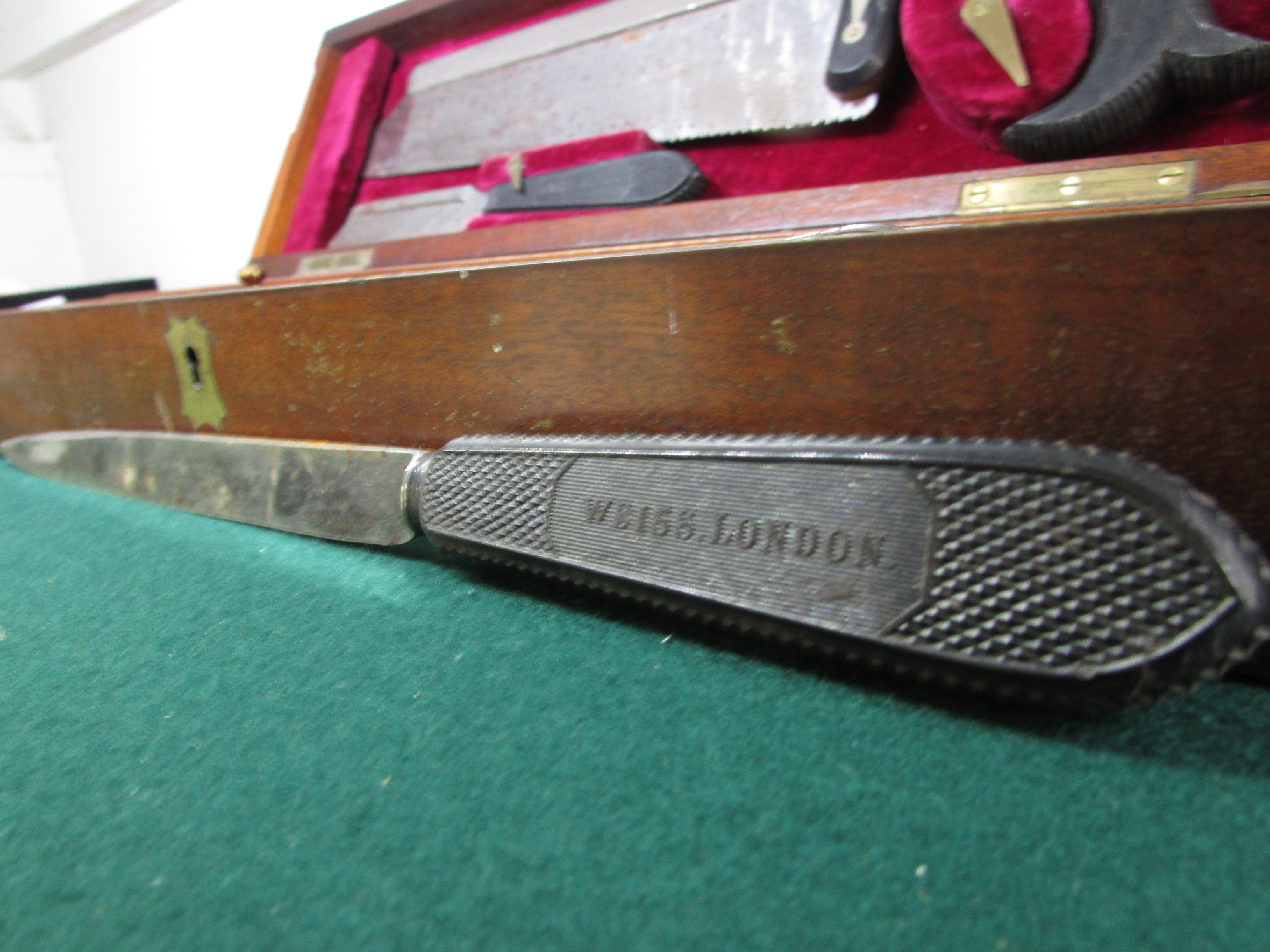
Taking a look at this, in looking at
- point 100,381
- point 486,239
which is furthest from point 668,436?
point 100,381

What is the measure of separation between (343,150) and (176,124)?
2.57 ft

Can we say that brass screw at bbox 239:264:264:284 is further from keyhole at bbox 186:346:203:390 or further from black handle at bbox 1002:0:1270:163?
black handle at bbox 1002:0:1270:163

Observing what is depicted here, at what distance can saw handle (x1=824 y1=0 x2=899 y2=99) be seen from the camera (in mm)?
705

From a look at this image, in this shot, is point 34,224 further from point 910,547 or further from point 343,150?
point 910,547

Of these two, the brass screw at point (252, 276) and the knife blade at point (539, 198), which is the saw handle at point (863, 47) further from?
the brass screw at point (252, 276)

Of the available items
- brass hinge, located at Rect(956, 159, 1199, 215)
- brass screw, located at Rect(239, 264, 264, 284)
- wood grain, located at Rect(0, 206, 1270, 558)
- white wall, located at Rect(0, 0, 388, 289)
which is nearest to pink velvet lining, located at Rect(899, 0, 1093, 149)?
brass hinge, located at Rect(956, 159, 1199, 215)

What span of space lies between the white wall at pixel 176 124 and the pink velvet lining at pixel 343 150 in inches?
5.2

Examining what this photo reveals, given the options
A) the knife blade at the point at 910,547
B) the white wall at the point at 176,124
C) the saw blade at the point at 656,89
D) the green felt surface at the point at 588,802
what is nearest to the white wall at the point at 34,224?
the white wall at the point at 176,124

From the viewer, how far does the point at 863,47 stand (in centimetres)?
71

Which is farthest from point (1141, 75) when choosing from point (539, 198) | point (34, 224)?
point (34, 224)

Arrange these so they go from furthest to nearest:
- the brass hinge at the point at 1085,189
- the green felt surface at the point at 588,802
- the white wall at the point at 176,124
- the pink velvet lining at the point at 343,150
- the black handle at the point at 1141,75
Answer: the white wall at the point at 176,124 < the pink velvet lining at the point at 343,150 < the black handle at the point at 1141,75 < the brass hinge at the point at 1085,189 < the green felt surface at the point at 588,802

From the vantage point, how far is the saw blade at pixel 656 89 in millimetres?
787

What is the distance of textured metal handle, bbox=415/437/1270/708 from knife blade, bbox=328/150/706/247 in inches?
17.6

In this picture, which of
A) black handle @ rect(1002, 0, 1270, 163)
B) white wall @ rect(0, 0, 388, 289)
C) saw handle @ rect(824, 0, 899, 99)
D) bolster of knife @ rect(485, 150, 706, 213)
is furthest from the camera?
white wall @ rect(0, 0, 388, 289)
